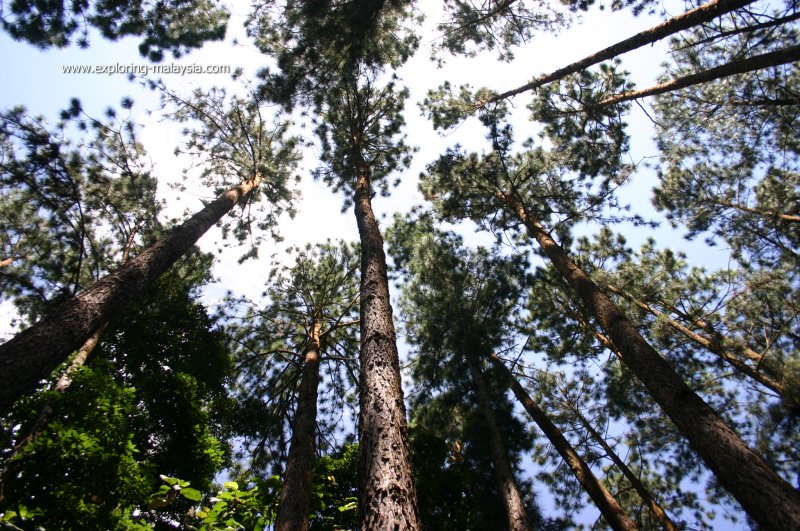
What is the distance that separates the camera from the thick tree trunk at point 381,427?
111 inches

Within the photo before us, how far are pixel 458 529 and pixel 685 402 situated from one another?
5.13m

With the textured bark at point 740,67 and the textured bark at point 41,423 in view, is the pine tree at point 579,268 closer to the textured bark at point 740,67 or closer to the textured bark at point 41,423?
the textured bark at point 740,67

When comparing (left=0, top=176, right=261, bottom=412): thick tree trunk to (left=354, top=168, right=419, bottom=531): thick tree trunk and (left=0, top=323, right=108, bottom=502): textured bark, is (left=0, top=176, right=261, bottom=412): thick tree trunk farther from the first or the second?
(left=354, top=168, right=419, bottom=531): thick tree trunk

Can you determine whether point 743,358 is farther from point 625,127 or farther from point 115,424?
point 115,424

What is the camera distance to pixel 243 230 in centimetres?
1283

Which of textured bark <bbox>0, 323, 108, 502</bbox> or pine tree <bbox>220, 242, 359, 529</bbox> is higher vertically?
pine tree <bbox>220, 242, 359, 529</bbox>

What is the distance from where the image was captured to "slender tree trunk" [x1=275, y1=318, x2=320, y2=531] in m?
5.64

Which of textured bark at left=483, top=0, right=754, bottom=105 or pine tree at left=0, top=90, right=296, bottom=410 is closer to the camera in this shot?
pine tree at left=0, top=90, right=296, bottom=410

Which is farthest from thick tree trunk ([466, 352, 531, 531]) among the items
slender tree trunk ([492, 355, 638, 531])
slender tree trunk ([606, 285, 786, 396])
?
slender tree trunk ([606, 285, 786, 396])

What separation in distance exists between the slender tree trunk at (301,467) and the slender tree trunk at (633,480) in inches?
292

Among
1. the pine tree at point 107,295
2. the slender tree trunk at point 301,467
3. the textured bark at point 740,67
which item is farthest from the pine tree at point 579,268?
the pine tree at point 107,295

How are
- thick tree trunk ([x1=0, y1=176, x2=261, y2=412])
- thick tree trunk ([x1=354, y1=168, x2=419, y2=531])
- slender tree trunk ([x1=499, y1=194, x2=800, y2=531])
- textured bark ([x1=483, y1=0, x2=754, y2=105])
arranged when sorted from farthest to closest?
textured bark ([x1=483, y1=0, x2=754, y2=105]) < slender tree trunk ([x1=499, y1=194, x2=800, y2=531]) < thick tree trunk ([x1=0, y1=176, x2=261, y2=412]) < thick tree trunk ([x1=354, y1=168, x2=419, y2=531])

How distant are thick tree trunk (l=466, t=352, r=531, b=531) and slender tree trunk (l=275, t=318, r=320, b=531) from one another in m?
4.10

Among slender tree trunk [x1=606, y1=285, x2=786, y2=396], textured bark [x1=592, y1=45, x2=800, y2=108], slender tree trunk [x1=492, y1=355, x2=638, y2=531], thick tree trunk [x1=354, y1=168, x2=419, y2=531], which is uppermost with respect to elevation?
textured bark [x1=592, y1=45, x2=800, y2=108]
